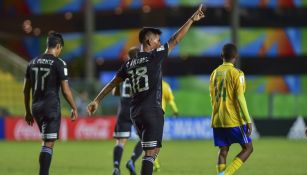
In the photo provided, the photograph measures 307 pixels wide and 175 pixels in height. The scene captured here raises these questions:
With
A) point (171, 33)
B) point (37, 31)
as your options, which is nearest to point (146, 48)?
A: point (171, 33)

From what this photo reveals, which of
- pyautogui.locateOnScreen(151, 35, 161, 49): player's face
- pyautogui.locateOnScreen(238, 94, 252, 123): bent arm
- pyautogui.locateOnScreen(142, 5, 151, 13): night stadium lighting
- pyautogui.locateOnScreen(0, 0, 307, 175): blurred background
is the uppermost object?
pyautogui.locateOnScreen(142, 5, 151, 13): night stadium lighting

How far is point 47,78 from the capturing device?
12516 mm

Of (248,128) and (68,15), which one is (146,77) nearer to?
(248,128)

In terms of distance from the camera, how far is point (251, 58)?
44625 millimetres

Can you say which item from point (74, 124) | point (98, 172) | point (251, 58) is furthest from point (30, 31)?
point (98, 172)

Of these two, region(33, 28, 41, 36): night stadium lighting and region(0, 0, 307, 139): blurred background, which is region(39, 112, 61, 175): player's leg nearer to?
region(0, 0, 307, 139): blurred background

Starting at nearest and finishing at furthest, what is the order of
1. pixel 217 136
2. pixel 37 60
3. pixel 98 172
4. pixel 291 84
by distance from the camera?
1. pixel 37 60
2. pixel 217 136
3. pixel 98 172
4. pixel 291 84

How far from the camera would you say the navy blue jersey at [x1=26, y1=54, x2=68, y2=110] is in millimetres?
12477

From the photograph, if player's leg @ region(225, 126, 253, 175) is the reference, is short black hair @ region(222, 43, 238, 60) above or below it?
above

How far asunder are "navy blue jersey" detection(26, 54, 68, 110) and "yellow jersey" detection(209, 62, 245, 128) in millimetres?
2404

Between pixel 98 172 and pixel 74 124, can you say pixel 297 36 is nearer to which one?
pixel 74 124

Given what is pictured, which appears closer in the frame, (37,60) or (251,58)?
(37,60)

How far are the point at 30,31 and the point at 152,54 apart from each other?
3475 centimetres

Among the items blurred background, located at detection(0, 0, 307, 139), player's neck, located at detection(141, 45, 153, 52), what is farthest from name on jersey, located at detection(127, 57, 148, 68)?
blurred background, located at detection(0, 0, 307, 139)
